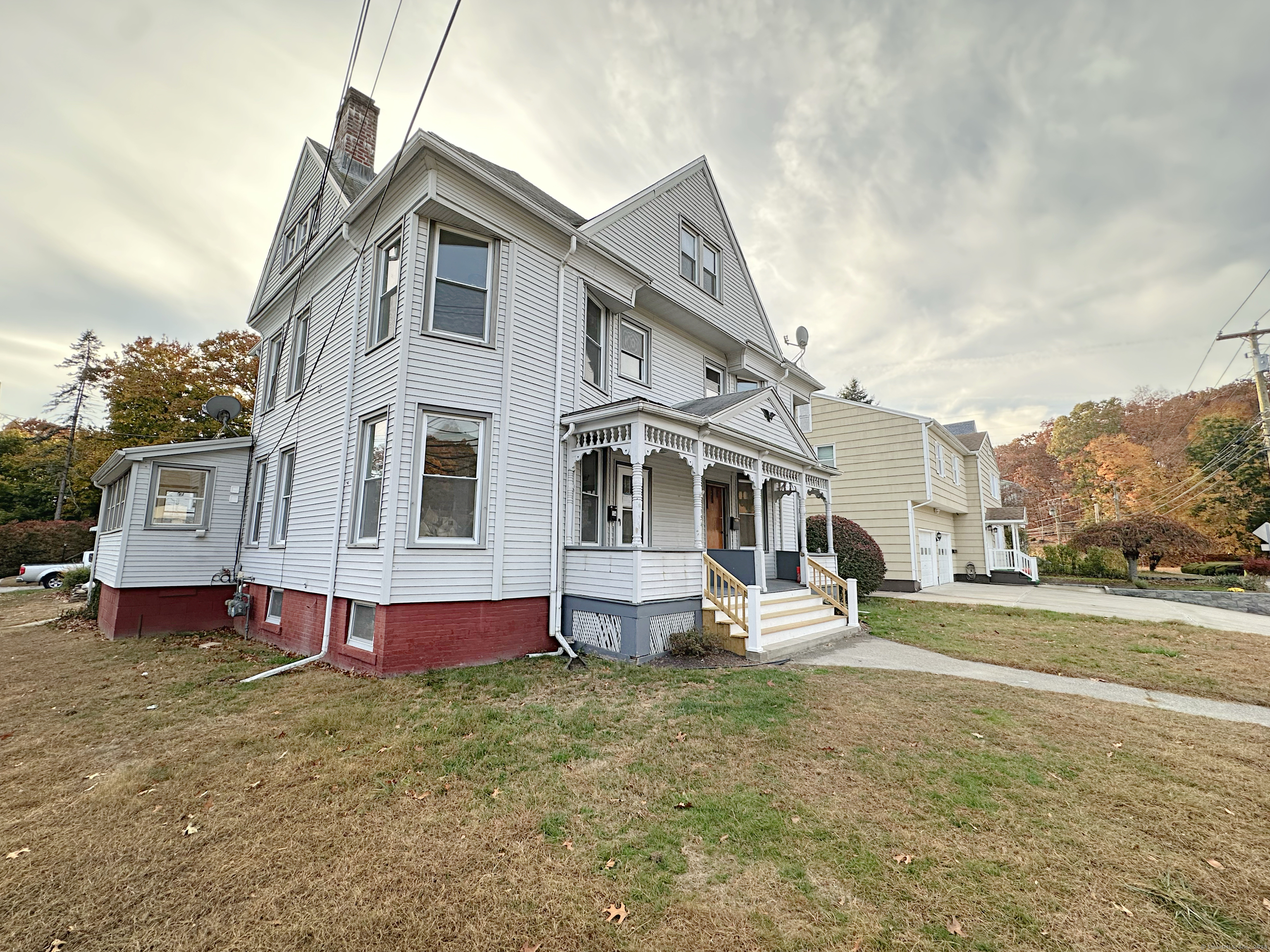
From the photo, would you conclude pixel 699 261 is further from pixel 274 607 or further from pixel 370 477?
pixel 274 607

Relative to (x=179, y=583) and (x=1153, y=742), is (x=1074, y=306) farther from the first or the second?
(x=179, y=583)

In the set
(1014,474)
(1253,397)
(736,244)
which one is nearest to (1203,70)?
(736,244)

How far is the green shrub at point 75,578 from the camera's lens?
59.7 ft

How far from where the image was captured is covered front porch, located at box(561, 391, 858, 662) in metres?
7.97

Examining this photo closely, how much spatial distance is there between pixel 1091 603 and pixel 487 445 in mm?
18254

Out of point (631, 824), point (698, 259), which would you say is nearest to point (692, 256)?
point (698, 259)

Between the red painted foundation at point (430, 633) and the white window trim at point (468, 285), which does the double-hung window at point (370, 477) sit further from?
the white window trim at point (468, 285)

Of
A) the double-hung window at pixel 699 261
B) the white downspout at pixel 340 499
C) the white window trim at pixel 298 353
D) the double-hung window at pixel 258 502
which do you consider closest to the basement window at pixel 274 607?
the double-hung window at pixel 258 502

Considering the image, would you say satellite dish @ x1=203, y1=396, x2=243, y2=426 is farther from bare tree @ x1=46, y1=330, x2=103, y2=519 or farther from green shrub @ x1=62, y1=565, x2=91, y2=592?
bare tree @ x1=46, y1=330, x2=103, y2=519

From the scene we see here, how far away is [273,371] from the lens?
12.6 meters

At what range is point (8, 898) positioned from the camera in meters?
2.59

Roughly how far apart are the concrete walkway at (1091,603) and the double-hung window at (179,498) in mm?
19225

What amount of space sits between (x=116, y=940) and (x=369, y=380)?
724 cm

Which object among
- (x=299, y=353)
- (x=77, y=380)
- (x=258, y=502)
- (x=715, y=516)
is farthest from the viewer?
(x=77, y=380)
